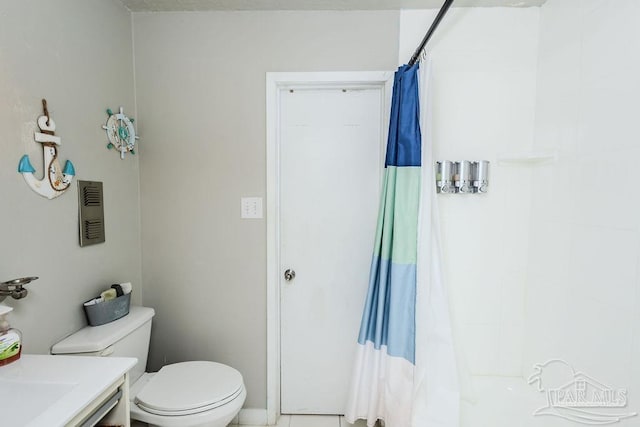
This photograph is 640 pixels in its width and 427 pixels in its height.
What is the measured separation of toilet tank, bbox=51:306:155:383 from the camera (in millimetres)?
1175

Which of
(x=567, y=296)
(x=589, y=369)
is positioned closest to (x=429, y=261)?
(x=567, y=296)

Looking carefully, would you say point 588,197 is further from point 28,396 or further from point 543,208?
point 28,396

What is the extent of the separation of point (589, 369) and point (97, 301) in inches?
84.8

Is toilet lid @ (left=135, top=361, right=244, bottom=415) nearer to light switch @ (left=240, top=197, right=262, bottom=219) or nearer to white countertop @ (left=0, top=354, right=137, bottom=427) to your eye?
white countertop @ (left=0, top=354, right=137, bottom=427)

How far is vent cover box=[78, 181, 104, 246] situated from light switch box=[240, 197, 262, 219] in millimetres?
663

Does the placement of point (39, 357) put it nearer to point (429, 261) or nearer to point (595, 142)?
point (429, 261)

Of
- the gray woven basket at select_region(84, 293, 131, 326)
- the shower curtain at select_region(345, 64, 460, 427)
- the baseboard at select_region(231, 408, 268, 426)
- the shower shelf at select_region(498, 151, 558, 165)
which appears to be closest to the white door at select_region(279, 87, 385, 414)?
the baseboard at select_region(231, 408, 268, 426)

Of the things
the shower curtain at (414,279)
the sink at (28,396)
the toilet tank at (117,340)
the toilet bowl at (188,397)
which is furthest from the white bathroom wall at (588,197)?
the toilet tank at (117,340)

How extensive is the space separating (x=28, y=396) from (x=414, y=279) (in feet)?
4.69

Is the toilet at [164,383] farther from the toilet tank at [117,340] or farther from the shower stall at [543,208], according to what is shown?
the shower stall at [543,208]

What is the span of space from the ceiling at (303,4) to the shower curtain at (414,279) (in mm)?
415

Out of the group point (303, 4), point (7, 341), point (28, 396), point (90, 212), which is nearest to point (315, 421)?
point (28, 396)

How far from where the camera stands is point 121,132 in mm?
1523

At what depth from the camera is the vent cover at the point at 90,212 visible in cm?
130
